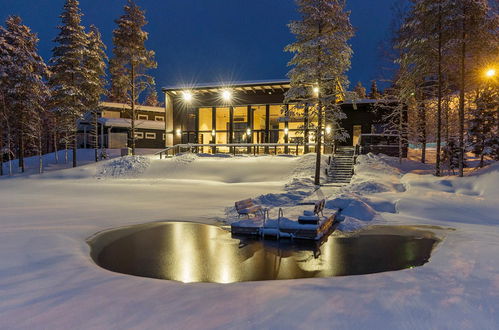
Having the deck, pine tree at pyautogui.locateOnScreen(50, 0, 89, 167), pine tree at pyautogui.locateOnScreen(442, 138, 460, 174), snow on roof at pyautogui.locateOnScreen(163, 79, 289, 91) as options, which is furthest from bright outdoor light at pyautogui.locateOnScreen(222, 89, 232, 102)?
the deck

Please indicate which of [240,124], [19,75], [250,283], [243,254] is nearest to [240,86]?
[240,124]

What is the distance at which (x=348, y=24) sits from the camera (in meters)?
18.9

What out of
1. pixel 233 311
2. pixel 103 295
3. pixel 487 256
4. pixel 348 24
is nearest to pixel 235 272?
pixel 233 311

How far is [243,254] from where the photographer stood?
838 centimetres

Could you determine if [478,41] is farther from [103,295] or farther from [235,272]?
[103,295]

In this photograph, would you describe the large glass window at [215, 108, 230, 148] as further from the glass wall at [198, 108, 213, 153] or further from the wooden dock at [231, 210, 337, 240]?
the wooden dock at [231, 210, 337, 240]

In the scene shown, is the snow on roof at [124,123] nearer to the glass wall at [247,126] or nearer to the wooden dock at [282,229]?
the glass wall at [247,126]

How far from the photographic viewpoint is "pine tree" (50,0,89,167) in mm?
29047

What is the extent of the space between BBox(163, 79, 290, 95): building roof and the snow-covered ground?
16647 mm

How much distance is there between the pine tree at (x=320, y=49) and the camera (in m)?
18.6

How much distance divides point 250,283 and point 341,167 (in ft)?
Result: 57.8

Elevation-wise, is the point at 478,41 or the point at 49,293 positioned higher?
the point at 478,41

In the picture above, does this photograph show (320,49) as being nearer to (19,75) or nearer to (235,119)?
(235,119)

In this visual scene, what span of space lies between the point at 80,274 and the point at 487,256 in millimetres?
8950
